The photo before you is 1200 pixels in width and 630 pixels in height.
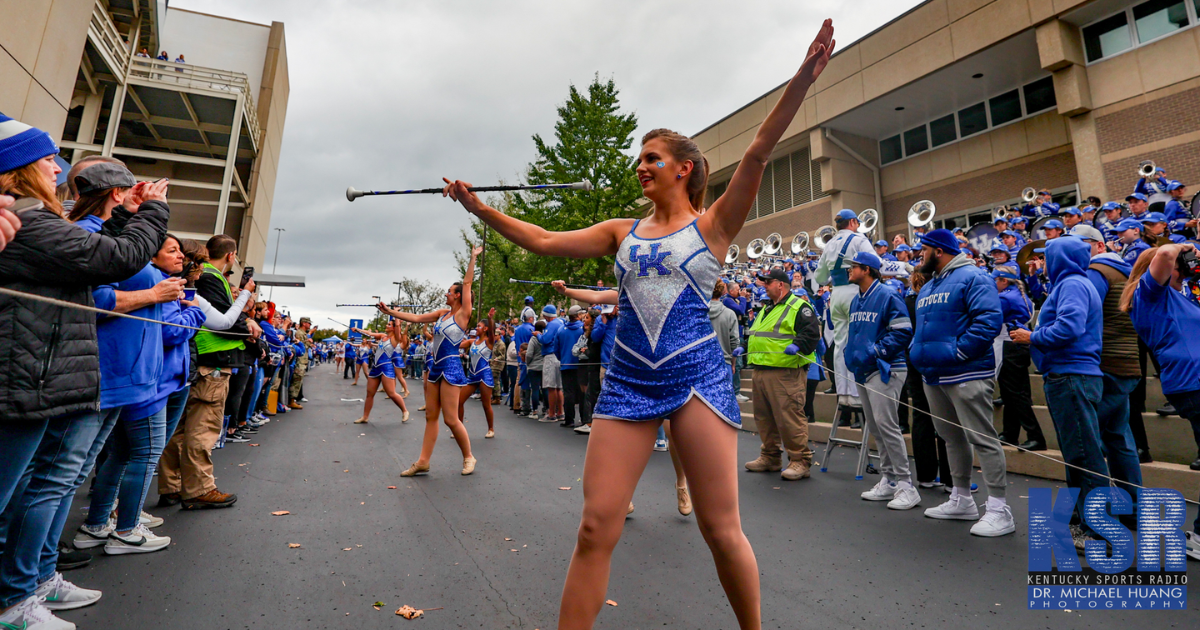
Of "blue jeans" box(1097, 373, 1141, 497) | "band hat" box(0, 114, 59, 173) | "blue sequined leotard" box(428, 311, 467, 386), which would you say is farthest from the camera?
"blue sequined leotard" box(428, 311, 467, 386)

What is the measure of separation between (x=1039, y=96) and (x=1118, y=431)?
59.6 feet

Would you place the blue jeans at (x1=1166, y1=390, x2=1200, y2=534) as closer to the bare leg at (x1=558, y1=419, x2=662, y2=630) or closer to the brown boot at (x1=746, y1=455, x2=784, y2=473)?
the brown boot at (x1=746, y1=455, x2=784, y2=473)

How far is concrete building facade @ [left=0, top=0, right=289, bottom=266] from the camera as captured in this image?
10.3 m

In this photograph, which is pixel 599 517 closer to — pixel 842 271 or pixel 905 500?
pixel 905 500

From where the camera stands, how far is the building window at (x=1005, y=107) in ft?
56.9

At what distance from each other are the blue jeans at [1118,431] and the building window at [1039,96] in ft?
57.1

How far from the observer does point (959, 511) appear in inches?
174

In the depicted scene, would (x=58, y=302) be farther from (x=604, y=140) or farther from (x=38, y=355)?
(x=604, y=140)

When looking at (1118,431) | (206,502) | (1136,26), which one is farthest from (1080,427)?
(1136,26)

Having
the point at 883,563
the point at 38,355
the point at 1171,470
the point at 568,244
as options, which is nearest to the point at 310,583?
the point at 38,355

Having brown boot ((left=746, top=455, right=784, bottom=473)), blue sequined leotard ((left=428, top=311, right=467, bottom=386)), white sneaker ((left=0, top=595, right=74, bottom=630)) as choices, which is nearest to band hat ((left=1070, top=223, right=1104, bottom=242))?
brown boot ((left=746, top=455, right=784, bottom=473))

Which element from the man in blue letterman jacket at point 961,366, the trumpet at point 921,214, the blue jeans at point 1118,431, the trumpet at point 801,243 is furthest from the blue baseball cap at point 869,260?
the trumpet at point 801,243

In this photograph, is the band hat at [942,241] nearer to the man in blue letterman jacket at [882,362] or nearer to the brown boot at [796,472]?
the man in blue letterman jacket at [882,362]

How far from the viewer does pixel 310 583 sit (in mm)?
3041
